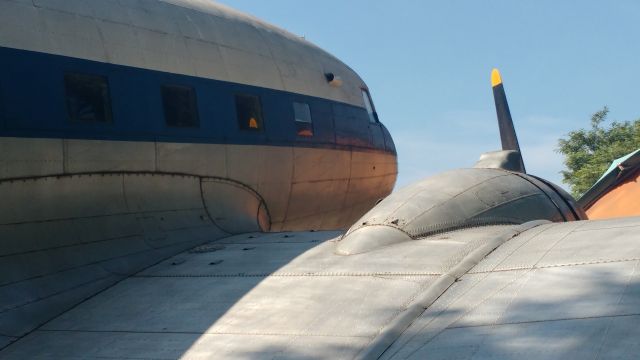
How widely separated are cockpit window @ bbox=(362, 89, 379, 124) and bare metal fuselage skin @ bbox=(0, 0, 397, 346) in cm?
178

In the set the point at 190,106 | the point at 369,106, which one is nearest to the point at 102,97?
the point at 190,106

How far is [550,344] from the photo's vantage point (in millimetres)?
4102

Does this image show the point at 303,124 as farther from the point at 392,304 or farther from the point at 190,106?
the point at 392,304

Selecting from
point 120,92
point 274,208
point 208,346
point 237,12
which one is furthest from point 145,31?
point 208,346

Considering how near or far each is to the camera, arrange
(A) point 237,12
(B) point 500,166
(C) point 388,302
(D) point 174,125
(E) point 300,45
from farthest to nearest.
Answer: (E) point 300,45 → (A) point 237,12 → (B) point 500,166 → (D) point 174,125 → (C) point 388,302

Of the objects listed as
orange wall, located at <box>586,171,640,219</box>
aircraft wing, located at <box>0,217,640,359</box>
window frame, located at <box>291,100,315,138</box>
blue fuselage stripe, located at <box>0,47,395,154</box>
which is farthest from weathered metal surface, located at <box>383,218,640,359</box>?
orange wall, located at <box>586,171,640,219</box>

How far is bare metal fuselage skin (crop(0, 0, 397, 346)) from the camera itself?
24.1ft

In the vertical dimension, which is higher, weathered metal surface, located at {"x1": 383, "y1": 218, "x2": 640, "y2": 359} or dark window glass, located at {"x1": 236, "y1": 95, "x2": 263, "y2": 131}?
dark window glass, located at {"x1": 236, "y1": 95, "x2": 263, "y2": 131}

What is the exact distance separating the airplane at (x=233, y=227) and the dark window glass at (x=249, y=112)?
33mm

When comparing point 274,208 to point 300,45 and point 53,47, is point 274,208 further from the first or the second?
point 53,47

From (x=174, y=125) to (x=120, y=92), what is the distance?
98 centimetres

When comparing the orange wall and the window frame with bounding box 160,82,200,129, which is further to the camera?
the orange wall

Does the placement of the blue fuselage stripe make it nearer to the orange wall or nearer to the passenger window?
the passenger window

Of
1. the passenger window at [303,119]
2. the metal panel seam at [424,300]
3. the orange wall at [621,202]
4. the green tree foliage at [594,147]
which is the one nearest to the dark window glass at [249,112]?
the passenger window at [303,119]
